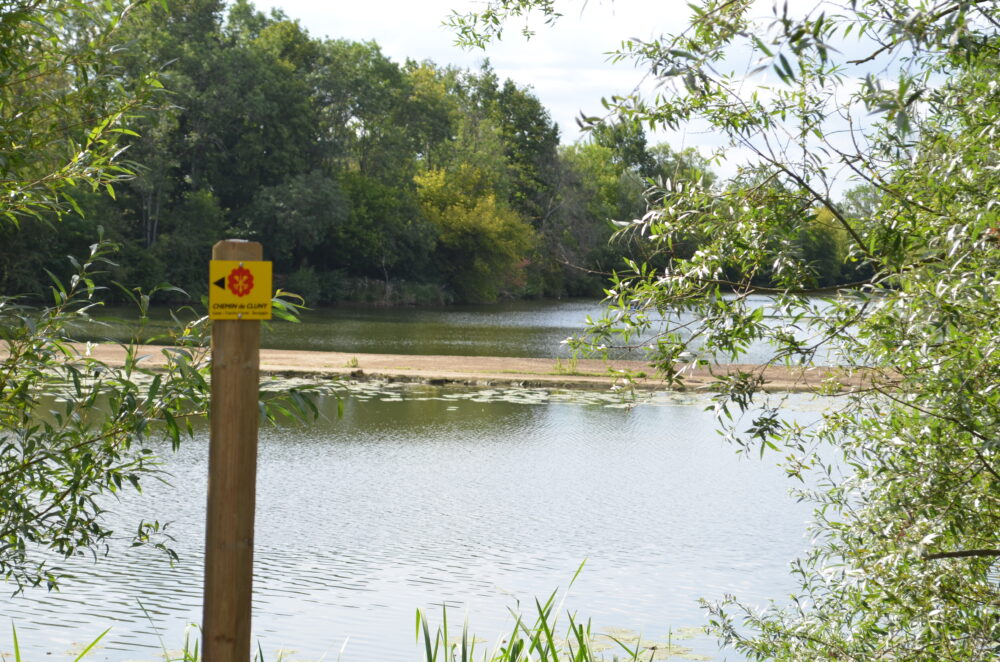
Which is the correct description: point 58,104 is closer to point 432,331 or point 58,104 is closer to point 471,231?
point 432,331

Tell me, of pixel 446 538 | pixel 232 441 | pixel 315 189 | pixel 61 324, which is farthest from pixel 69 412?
pixel 315 189

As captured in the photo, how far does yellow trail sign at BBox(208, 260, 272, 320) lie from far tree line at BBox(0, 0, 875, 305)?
33.3 metres

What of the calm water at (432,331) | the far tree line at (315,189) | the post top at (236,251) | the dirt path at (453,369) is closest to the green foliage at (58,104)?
the post top at (236,251)

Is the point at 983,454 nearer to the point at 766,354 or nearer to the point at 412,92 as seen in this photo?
the point at 766,354

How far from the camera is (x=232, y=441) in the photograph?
9.05 feet

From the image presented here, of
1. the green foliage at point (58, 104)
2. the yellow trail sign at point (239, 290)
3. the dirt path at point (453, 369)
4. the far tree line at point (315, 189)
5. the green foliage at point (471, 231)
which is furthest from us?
the green foliage at point (471, 231)

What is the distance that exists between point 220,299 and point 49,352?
4.72 feet

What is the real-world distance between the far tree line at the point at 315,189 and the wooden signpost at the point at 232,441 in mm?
33335

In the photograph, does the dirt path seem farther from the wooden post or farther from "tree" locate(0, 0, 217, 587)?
the wooden post

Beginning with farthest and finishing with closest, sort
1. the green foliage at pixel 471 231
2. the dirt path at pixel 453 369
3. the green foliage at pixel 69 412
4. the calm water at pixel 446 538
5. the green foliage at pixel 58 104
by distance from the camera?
the green foliage at pixel 471 231, the dirt path at pixel 453 369, the calm water at pixel 446 538, the green foliage at pixel 58 104, the green foliage at pixel 69 412

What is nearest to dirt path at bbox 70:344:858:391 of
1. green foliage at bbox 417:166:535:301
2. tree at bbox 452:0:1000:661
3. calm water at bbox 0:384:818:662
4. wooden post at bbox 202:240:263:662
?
calm water at bbox 0:384:818:662

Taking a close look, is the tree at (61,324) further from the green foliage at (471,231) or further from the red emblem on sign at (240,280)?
the green foliage at (471,231)

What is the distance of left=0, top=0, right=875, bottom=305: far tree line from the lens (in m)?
40.7

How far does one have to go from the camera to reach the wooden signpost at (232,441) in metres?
2.74
